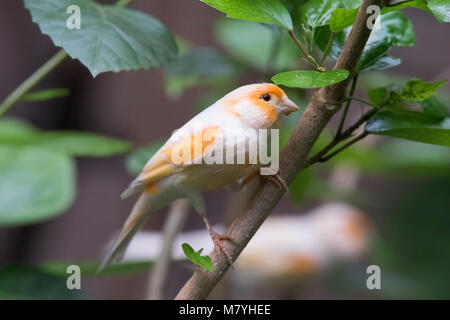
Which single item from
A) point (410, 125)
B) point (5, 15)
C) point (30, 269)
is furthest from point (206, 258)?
point (5, 15)

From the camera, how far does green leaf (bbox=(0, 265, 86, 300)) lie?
1.94 ft

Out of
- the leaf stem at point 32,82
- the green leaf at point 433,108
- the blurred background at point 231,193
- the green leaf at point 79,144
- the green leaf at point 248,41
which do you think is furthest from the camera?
the blurred background at point 231,193

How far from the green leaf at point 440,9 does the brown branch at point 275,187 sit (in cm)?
7

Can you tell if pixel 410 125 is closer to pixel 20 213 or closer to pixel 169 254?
pixel 169 254

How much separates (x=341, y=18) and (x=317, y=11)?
3 centimetres

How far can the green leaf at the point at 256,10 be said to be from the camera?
40cm

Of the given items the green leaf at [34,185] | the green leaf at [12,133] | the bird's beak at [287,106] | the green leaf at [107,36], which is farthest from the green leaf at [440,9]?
the green leaf at [12,133]

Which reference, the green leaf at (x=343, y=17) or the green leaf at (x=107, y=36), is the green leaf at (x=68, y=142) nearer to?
the green leaf at (x=107, y=36)

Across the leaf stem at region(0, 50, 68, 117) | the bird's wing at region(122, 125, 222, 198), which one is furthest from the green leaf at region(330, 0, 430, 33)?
the leaf stem at region(0, 50, 68, 117)

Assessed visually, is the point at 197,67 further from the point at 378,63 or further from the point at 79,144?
the point at 378,63

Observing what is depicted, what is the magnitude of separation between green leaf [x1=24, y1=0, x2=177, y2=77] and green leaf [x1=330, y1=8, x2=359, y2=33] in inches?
6.2

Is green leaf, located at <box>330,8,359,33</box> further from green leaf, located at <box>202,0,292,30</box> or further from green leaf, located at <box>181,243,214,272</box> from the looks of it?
green leaf, located at <box>181,243,214,272</box>

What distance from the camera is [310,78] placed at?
1.19 ft
